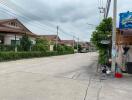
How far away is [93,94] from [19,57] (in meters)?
22.4

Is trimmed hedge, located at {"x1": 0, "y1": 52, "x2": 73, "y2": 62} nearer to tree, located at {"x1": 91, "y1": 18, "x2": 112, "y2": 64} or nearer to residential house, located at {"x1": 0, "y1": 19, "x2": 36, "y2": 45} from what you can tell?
residential house, located at {"x1": 0, "y1": 19, "x2": 36, "y2": 45}

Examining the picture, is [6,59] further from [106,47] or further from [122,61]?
[122,61]

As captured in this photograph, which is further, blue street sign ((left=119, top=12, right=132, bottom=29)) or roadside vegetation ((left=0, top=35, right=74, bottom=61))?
roadside vegetation ((left=0, top=35, right=74, bottom=61))

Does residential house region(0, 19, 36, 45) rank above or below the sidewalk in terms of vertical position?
above

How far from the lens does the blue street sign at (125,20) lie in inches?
499

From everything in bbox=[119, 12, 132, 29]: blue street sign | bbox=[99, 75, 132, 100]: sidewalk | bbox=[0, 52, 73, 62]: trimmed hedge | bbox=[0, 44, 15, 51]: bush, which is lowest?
bbox=[99, 75, 132, 100]: sidewalk

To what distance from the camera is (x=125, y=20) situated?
42.1 ft

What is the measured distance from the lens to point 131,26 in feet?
41.5

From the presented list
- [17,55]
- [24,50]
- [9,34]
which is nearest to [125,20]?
[17,55]

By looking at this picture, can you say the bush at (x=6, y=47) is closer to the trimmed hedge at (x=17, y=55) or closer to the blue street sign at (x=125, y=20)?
the trimmed hedge at (x=17, y=55)

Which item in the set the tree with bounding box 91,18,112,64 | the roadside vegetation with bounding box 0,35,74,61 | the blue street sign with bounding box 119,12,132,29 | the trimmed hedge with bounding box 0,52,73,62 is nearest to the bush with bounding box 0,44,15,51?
the roadside vegetation with bounding box 0,35,74,61

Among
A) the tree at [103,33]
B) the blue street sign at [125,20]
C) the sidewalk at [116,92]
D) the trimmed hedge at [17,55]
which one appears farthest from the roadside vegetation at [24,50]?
the sidewalk at [116,92]

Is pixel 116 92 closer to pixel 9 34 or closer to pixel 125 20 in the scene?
pixel 125 20

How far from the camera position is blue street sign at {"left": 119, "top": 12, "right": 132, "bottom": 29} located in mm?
12671
